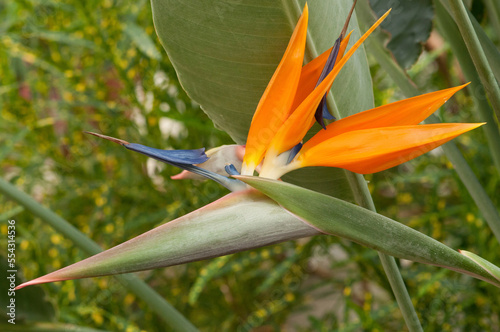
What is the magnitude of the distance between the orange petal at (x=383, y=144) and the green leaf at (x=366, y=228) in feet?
0.08

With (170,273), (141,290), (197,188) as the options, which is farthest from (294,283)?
(141,290)

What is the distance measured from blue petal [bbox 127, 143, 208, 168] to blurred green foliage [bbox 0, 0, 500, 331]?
1.49ft

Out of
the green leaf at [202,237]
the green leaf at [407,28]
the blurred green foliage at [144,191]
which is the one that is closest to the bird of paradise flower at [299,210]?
the green leaf at [202,237]

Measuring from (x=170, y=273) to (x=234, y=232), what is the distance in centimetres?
98

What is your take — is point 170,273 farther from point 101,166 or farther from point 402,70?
point 402,70

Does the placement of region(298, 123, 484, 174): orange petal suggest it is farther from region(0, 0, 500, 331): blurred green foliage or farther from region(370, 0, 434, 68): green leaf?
region(0, 0, 500, 331): blurred green foliage

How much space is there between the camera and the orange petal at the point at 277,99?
22cm

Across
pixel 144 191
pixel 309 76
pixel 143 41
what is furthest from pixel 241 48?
pixel 144 191

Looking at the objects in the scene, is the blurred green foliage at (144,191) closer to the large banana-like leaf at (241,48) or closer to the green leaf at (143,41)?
the green leaf at (143,41)

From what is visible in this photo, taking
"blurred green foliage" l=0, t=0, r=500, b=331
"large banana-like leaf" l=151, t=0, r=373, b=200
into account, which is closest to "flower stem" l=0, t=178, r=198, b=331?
"large banana-like leaf" l=151, t=0, r=373, b=200

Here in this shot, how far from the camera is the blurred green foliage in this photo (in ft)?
2.53

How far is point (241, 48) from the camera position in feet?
0.92

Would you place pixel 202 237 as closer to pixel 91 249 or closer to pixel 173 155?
pixel 173 155

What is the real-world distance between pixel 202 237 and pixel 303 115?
0.07 meters
